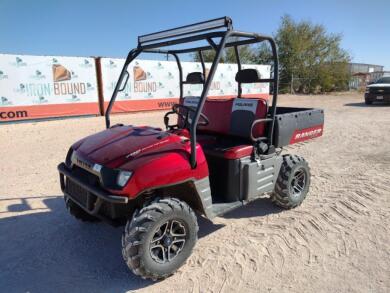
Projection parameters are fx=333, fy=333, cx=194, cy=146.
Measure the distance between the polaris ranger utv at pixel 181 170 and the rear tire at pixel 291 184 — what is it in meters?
0.01

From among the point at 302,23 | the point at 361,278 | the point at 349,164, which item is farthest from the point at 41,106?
the point at 302,23

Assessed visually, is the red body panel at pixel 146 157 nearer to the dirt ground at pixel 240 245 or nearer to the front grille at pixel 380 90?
the dirt ground at pixel 240 245

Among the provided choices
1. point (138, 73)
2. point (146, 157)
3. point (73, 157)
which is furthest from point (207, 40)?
point (138, 73)

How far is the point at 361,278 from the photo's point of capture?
8.53ft

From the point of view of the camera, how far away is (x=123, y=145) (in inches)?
113

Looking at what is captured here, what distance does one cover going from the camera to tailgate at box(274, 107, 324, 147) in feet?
11.6

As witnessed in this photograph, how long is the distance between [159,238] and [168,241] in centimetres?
9

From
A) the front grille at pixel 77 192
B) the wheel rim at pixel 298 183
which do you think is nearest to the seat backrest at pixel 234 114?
the wheel rim at pixel 298 183

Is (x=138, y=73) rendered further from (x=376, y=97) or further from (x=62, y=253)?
(x=62, y=253)

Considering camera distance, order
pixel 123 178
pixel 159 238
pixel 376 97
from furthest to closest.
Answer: pixel 376 97 → pixel 159 238 → pixel 123 178

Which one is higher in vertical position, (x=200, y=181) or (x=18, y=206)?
(x=200, y=181)

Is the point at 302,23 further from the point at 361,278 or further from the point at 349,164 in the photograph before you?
the point at 361,278

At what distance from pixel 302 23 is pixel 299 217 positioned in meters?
27.4

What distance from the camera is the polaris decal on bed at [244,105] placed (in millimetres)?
3680
